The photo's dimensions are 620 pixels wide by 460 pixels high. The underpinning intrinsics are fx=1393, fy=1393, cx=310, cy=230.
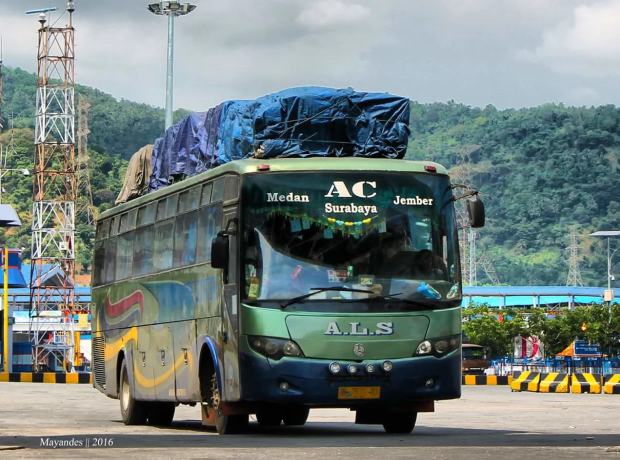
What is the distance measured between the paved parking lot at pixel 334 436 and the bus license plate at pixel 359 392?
0.46 meters

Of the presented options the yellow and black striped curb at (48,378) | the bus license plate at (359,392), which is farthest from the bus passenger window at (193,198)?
the yellow and black striped curb at (48,378)

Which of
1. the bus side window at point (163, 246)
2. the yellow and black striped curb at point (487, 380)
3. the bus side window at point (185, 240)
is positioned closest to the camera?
the bus side window at point (185, 240)

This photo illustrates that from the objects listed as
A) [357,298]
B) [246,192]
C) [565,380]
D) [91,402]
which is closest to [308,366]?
[357,298]

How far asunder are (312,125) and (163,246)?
9.70ft

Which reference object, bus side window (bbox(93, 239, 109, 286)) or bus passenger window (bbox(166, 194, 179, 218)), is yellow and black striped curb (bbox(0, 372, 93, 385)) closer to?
bus side window (bbox(93, 239, 109, 286))

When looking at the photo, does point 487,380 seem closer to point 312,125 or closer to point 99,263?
point 99,263

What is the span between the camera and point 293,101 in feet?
52.1

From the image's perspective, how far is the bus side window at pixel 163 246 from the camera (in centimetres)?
1745

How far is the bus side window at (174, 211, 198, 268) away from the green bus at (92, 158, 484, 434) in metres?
0.53

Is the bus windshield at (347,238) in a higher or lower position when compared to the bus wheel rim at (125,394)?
higher

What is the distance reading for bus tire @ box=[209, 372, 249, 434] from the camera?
15672mm

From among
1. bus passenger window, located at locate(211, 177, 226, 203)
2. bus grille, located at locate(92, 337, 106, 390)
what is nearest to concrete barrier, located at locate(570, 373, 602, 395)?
bus grille, located at locate(92, 337, 106, 390)

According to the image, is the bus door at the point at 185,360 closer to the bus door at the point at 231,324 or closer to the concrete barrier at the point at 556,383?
the bus door at the point at 231,324

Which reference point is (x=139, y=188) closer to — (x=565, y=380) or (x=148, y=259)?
(x=148, y=259)
